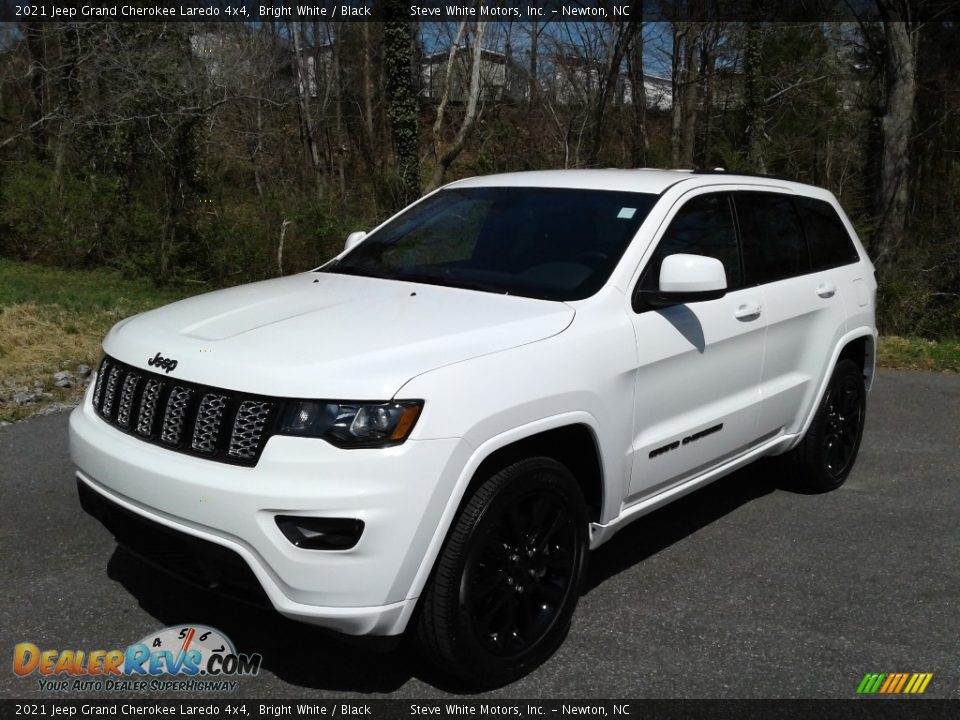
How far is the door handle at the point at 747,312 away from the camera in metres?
4.41

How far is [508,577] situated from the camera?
3.35m

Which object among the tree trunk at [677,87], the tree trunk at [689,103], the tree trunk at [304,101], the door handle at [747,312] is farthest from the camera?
the tree trunk at [689,103]

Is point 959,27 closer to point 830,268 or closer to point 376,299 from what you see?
point 830,268

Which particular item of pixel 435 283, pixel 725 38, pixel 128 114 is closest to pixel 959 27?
pixel 725 38

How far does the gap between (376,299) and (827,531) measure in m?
2.76

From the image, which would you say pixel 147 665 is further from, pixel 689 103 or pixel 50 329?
A: pixel 689 103

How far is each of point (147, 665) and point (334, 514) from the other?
3.95ft

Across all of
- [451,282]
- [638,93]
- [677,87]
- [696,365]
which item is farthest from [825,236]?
[677,87]

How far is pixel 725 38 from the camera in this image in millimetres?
25828

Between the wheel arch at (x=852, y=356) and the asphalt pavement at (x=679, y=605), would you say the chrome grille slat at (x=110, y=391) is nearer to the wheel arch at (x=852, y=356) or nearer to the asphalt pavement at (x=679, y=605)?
the asphalt pavement at (x=679, y=605)

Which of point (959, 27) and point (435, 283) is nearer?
point (435, 283)

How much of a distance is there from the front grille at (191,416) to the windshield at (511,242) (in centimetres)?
133

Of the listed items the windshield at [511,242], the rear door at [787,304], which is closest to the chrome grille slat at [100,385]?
the windshield at [511,242]

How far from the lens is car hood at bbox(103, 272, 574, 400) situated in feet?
9.94
